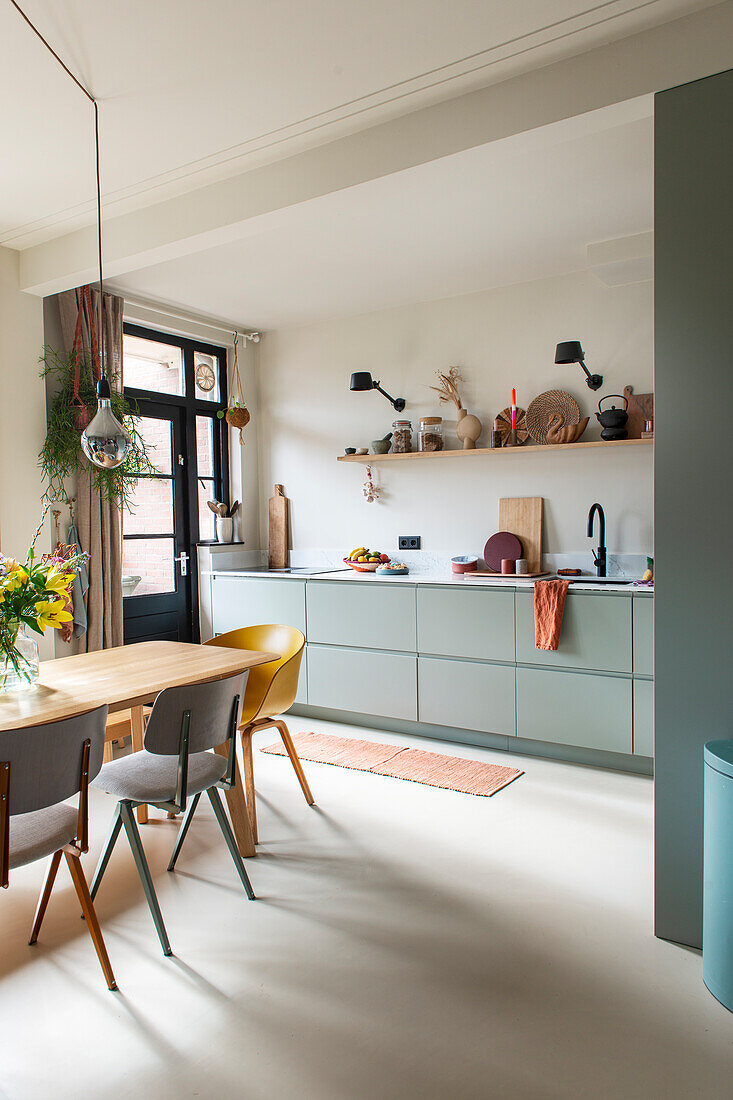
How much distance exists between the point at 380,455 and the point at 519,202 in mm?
1900

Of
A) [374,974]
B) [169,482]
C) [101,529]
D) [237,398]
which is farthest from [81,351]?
[374,974]

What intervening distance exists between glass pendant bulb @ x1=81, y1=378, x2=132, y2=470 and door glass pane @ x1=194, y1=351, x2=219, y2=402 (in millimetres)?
2766

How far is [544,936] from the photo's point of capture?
2.33 meters

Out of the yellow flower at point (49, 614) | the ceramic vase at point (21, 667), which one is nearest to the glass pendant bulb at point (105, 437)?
the yellow flower at point (49, 614)

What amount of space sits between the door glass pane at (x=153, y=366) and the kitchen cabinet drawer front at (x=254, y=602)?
136 cm

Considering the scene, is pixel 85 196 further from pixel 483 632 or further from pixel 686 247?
pixel 483 632

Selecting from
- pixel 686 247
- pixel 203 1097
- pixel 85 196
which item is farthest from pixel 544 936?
pixel 85 196

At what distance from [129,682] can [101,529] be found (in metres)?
1.97

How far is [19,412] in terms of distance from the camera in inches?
154

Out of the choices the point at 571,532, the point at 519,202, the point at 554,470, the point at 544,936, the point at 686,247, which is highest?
the point at 519,202

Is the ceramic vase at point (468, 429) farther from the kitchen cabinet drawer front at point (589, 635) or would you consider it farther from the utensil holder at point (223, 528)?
the utensil holder at point (223, 528)

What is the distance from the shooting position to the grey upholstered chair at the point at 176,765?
227 centimetres

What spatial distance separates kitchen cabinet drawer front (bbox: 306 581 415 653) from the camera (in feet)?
14.2

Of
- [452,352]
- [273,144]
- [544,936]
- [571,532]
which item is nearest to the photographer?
[544,936]
